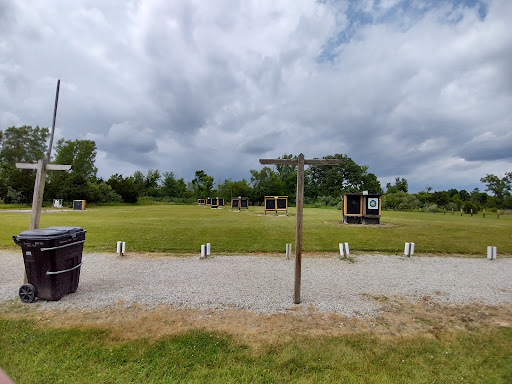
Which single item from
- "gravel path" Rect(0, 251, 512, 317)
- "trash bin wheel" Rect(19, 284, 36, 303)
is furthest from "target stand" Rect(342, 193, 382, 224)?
"trash bin wheel" Rect(19, 284, 36, 303)

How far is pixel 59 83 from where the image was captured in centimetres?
596

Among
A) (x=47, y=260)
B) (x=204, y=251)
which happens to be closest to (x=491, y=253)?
(x=204, y=251)

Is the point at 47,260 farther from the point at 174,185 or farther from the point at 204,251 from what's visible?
the point at 174,185

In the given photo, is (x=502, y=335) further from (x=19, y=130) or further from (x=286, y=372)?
(x=19, y=130)

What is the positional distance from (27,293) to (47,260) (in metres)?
0.77

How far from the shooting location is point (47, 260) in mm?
5266

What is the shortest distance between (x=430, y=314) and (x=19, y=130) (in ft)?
277

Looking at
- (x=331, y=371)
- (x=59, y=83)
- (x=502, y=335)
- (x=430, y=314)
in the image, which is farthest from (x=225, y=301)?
(x=59, y=83)

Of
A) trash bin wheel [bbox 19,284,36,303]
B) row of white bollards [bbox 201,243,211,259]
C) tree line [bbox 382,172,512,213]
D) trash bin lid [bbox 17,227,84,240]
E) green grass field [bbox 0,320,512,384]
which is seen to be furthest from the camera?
tree line [bbox 382,172,512,213]

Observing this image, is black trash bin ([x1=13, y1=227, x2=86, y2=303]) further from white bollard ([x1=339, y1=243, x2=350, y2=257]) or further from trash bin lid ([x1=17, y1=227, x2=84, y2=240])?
white bollard ([x1=339, y1=243, x2=350, y2=257])

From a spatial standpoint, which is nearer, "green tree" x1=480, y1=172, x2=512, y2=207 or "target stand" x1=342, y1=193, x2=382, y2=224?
"target stand" x1=342, y1=193, x2=382, y2=224

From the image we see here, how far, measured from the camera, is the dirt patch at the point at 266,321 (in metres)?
4.25

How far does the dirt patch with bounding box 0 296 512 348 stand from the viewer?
14.0 ft

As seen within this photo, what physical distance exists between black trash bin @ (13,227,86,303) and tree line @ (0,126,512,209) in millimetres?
52233
